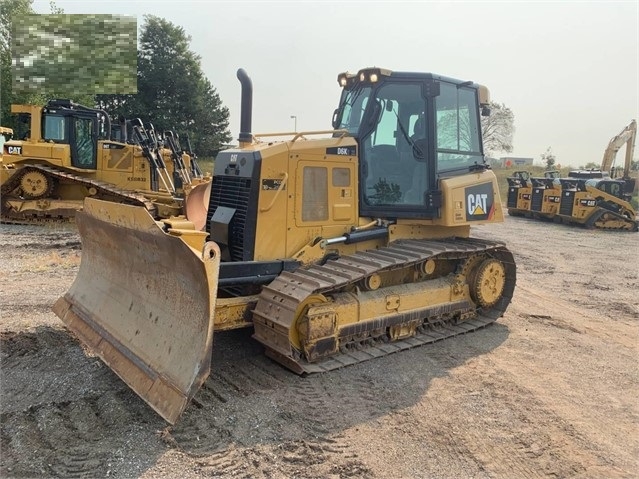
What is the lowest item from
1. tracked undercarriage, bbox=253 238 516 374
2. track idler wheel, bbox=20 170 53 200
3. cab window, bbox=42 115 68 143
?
tracked undercarriage, bbox=253 238 516 374

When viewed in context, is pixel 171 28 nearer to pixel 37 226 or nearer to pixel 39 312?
pixel 37 226

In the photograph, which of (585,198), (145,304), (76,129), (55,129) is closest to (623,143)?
(585,198)

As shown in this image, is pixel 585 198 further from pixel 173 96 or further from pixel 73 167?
pixel 173 96

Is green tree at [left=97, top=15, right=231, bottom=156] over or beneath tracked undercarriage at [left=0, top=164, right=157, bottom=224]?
over

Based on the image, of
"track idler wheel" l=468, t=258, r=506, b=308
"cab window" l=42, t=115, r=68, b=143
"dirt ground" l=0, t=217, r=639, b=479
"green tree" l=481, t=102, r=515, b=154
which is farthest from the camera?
"green tree" l=481, t=102, r=515, b=154

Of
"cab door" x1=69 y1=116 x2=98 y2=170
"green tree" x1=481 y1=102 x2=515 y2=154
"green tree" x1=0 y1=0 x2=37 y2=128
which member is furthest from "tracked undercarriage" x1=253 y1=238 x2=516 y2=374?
"green tree" x1=481 y1=102 x2=515 y2=154

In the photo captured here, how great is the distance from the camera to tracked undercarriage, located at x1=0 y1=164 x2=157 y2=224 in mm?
13500

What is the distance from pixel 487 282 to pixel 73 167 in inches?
486

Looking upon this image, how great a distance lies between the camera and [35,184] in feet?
45.0

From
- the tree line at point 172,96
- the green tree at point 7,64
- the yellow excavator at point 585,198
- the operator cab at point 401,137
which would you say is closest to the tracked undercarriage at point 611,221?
the yellow excavator at point 585,198

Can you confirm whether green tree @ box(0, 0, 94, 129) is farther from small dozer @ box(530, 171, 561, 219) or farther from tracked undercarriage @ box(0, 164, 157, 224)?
small dozer @ box(530, 171, 561, 219)

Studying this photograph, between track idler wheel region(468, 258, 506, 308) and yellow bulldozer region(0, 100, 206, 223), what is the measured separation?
8.66m

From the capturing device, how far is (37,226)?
13469 mm

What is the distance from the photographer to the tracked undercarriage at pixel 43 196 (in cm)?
1350
